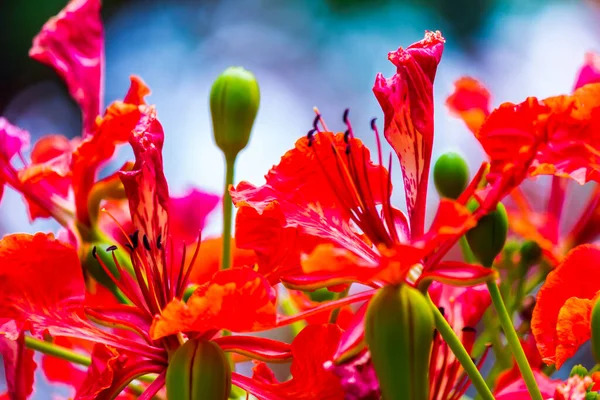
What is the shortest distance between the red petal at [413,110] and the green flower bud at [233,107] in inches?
7.8

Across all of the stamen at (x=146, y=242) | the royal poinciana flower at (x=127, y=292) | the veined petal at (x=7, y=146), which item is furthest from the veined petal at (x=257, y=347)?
the veined petal at (x=7, y=146)

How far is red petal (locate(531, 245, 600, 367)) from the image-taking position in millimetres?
699

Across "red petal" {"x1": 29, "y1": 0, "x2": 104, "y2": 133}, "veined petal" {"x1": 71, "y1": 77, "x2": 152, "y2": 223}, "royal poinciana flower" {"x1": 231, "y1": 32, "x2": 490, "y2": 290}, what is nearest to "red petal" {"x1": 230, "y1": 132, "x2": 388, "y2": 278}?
"royal poinciana flower" {"x1": 231, "y1": 32, "x2": 490, "y2": 290}

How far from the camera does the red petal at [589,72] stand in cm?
85

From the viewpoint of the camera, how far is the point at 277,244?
70cm

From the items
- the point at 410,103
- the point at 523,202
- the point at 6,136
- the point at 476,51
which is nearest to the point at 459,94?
the point at 523,202

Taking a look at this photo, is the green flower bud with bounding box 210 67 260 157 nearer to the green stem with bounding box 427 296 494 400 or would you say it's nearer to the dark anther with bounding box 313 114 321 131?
Result: the dark anther with bounding box 313 114 321 131

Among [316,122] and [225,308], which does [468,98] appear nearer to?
[316,122]

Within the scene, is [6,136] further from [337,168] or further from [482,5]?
[482,5]

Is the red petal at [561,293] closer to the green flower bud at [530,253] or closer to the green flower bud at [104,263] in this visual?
the green flower bud at [530,253]

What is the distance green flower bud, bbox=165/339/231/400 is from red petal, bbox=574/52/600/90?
0.43m

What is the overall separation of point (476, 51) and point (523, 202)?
4.38 metres

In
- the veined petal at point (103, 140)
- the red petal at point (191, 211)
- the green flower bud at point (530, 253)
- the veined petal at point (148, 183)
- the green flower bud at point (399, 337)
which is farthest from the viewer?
the red petal at point (191, 211)

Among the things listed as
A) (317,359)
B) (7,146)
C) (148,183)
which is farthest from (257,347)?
(7,146)
